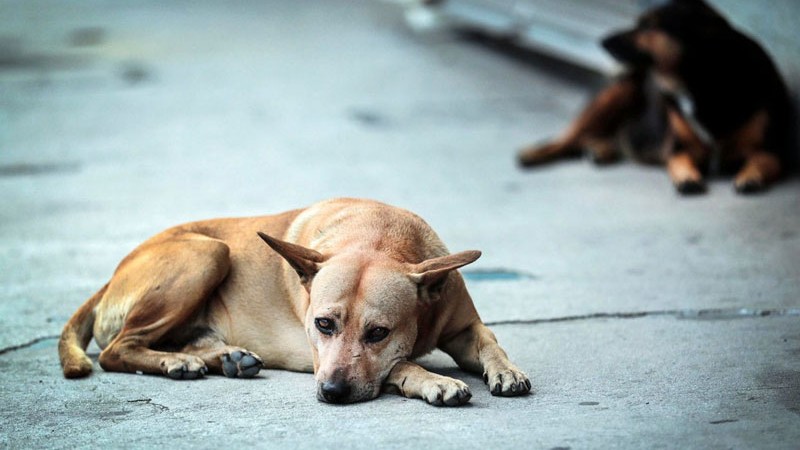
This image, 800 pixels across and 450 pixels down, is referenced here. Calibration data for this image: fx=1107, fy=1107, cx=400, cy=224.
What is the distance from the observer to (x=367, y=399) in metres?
4.38

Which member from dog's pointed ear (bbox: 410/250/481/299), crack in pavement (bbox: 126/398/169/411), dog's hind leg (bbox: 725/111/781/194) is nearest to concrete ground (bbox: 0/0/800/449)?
crack in pavement (bbox: 126/398/169/411)

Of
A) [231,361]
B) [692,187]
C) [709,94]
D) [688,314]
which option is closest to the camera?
[231,361]

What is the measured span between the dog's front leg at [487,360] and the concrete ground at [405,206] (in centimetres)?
7

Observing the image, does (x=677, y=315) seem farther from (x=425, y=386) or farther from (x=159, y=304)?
(x=159, y=304)

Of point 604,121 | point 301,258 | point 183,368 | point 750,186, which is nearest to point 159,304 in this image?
point 183,368

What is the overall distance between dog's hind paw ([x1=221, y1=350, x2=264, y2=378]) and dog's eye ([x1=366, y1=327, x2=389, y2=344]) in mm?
743

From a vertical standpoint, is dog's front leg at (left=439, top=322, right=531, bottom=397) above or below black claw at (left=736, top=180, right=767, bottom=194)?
above

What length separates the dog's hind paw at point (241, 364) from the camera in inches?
192

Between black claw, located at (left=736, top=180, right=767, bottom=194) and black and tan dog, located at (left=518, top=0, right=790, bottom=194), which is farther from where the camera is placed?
black and tan dog, located at (left=518, top=0, right=790, bottom=194)

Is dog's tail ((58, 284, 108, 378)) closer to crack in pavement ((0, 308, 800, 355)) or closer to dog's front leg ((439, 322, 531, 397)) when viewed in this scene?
crack in pavement ((0, 308, 800, 355))

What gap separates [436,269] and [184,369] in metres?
1.27

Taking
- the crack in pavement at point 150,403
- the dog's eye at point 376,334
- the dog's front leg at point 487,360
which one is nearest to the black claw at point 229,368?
the crack in pavement at point 150,403

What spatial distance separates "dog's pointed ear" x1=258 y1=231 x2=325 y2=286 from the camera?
4.47 m

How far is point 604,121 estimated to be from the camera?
968 cm
